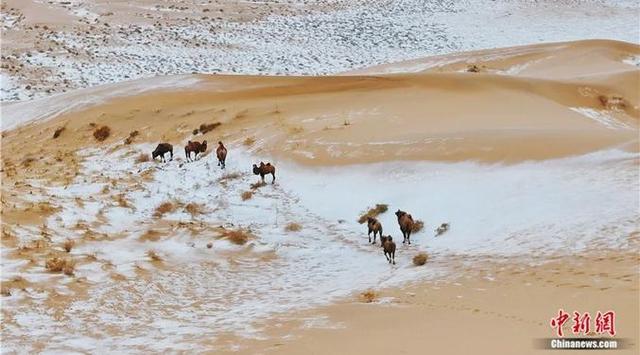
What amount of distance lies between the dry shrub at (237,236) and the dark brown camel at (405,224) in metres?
2.58

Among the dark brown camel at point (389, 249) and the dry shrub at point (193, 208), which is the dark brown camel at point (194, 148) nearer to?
the dry shrub at point (193, 208)

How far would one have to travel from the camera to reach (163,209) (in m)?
12.3

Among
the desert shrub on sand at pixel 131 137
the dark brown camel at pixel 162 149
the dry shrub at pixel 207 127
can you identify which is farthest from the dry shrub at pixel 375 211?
the desert shrub on sand at pixel 131 137

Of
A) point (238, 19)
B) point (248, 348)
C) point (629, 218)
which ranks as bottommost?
point (248, 348)

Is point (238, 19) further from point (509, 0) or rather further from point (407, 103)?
point (407, 103)

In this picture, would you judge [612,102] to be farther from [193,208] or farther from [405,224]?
[193,208]

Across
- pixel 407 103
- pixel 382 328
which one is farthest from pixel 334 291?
pixel 407 103

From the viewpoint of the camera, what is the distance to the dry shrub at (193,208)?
12.3 m

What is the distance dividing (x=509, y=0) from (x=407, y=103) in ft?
98.9

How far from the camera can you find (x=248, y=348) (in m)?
6.84

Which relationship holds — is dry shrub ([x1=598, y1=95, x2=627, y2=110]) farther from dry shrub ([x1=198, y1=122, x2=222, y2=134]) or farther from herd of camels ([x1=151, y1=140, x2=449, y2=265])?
dry shrub ([x1=198, y1=122, x2=222, y2=134])

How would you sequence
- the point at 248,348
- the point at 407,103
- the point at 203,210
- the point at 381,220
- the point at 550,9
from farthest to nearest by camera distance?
the point at 550,9 → the point at 407,103 → the point at 203,210 → the point at 381,220 → the point at 248,348

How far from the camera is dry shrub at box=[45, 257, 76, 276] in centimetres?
927

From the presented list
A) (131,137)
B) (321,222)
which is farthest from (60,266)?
(131,137)
